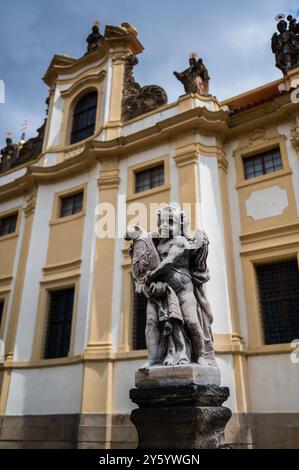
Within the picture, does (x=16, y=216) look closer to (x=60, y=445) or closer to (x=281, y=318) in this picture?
(x=60, y=445)

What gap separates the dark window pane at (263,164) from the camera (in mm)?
12047

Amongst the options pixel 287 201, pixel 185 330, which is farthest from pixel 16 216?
pixel 185 330

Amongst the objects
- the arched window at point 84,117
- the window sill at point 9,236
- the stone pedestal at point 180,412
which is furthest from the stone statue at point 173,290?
the arched window at point 84,117

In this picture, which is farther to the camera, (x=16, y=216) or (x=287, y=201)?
(x=16, y=216)

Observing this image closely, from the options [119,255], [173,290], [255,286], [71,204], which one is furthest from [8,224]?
[173,290]

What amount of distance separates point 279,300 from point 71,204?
8.13 meters

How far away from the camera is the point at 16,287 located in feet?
46.2

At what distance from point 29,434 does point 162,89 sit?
40.4 ft

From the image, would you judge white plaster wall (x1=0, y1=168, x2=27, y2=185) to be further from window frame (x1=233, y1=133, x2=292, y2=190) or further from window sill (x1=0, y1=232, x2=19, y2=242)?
window frame (x1=233, y1=133, x2=292, y2=190)

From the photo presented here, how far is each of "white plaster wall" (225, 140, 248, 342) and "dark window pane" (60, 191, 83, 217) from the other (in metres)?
5.40

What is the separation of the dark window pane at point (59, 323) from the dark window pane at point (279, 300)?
598 cm

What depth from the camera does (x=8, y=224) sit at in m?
16.5

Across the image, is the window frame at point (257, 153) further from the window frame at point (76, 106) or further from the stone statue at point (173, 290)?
the stone statue at point (173, 290)

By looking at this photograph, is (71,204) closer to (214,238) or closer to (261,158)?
(214,238)
